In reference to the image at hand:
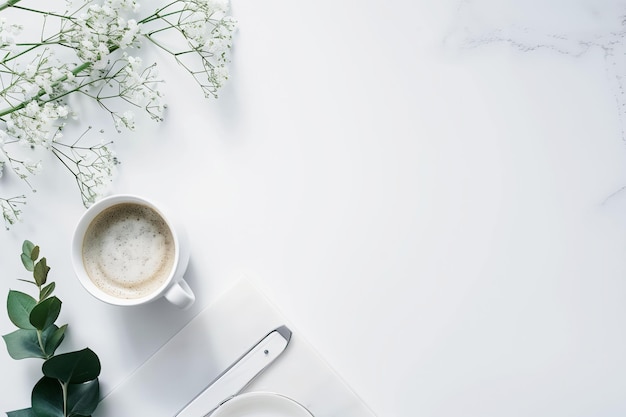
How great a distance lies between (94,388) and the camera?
35.8 inches

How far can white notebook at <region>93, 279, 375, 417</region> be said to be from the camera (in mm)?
917

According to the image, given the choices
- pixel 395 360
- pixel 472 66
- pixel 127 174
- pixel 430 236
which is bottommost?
pixel 395 360

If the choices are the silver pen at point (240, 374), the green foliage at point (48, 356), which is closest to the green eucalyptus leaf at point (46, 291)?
the green foliage at point (48, 356)

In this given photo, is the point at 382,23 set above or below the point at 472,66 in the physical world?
above

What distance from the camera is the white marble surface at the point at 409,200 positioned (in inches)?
36.4

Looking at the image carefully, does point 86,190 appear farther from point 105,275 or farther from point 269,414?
point 269,414

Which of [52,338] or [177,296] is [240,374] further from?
[52,338]

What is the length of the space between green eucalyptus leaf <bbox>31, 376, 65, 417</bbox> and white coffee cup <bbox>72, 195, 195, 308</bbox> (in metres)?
0.17

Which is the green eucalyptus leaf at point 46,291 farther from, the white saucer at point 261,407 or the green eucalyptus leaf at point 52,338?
the white saucer at point 261,407

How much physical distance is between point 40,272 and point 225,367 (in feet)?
1.01

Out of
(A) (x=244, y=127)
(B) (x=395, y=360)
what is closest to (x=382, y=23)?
(A) (x=244, y=127)

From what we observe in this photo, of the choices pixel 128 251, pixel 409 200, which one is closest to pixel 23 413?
pixel 128 251

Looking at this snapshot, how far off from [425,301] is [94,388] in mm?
522

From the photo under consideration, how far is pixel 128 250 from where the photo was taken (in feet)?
2.89
